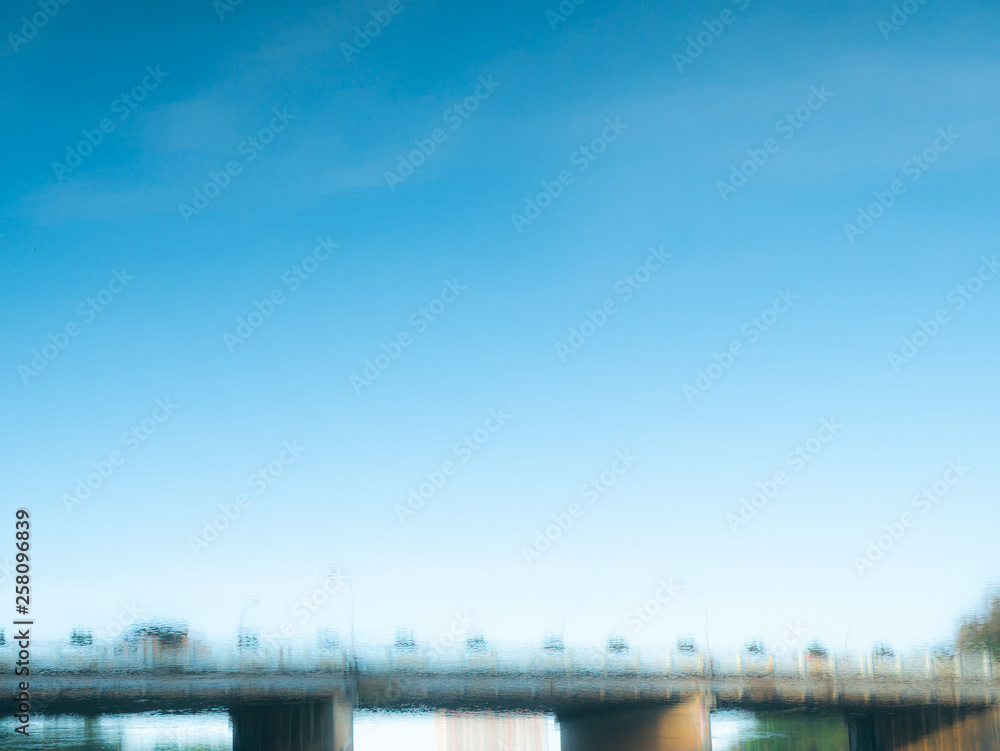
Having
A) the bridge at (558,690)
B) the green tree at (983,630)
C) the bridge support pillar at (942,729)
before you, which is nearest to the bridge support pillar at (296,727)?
the bridge at (558,690)

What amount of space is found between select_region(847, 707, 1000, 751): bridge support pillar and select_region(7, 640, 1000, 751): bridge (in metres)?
0.08

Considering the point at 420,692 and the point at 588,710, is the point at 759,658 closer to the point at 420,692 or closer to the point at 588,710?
the point at 588,710

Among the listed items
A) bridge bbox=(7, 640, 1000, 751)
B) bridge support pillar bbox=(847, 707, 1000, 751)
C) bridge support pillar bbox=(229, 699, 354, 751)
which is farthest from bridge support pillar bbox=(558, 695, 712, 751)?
bridge support pillar bbox=(229, 699, 354, 751)

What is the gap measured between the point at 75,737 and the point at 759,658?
51.1 metres

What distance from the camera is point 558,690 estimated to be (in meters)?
59.3

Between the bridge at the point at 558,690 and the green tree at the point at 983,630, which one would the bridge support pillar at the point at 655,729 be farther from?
the green tree at the point at 983,630

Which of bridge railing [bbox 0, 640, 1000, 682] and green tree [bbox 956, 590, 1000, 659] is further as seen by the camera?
green tree [bbox 956, 590, 1000, 659]

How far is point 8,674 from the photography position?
147 feet

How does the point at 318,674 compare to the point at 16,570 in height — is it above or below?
below

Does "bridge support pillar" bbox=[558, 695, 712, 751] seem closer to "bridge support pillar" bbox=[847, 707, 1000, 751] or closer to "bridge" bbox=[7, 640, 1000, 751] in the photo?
"bridge" bbox=[7, 640, 1000, 751]

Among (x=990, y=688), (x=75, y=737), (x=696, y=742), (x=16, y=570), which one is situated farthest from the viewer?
(x=75, y=737)

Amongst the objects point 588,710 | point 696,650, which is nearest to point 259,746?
point 588,710

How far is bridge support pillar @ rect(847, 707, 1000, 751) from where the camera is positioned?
69438 millimetres

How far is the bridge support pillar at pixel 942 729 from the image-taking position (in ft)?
228
